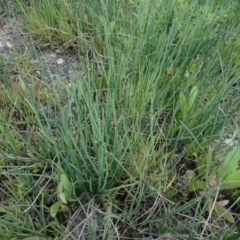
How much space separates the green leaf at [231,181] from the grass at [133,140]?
2 centimetres

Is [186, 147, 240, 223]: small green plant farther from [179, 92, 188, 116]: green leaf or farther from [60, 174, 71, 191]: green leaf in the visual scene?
[60, 174, 71, 191]: green leaf

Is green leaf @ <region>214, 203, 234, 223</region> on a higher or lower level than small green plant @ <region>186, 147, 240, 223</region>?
lower

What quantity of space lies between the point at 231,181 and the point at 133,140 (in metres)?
0.26

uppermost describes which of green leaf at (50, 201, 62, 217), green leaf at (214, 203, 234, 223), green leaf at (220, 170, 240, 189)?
green leaf at (220, 170, 240, 189)

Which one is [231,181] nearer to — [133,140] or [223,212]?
[223,212]

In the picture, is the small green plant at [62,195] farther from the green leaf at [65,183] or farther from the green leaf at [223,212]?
the green leaf at [223,212]

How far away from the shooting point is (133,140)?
0.92 metres

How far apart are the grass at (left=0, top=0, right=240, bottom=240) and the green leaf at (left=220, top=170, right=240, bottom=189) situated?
0.07 ft

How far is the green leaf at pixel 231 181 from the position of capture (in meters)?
0.82

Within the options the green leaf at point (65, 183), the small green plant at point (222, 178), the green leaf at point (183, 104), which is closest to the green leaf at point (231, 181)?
the small green plant at point (222, 178)

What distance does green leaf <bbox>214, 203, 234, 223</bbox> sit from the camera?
816mm

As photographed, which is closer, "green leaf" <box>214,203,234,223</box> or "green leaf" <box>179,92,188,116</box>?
"green leaf" <box>214,203,234,223</box>

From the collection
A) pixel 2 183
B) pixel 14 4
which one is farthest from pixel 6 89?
pixel 14 4

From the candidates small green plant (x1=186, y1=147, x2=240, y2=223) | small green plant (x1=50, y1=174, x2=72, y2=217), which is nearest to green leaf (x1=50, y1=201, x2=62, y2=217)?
small green plant (x1=50, y1=174, x2=72, y2=217)
